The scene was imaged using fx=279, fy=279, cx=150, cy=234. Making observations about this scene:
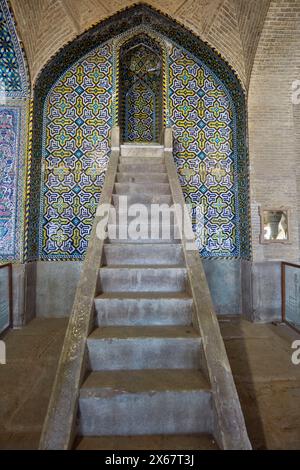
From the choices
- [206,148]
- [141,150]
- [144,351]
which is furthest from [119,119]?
[144,351]

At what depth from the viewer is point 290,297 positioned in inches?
178

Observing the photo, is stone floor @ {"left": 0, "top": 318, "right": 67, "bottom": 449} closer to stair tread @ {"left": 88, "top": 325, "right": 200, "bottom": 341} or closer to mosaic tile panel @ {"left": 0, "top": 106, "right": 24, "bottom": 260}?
stair tread @ {"left": 88, "top": 325, "right": 200, "bottom": 341}

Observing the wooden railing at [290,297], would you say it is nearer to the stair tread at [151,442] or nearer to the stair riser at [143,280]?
the stair riser at [143,280]

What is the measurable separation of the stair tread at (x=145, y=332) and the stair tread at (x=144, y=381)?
0.75 feet

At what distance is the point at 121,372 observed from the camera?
76.3 inches

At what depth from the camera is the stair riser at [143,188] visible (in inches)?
152

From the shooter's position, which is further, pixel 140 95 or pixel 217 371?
pixel 140 95

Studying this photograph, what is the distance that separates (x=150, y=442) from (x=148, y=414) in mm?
138

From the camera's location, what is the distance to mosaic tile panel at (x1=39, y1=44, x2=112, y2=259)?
16.9 ft

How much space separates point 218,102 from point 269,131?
4.08 ft

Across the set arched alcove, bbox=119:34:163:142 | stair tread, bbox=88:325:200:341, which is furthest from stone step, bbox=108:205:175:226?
arched alcove, bbox=119:34:163:142

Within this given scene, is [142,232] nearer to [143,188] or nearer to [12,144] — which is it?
[143,188]

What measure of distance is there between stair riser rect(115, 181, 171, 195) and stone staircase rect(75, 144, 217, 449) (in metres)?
1.22
